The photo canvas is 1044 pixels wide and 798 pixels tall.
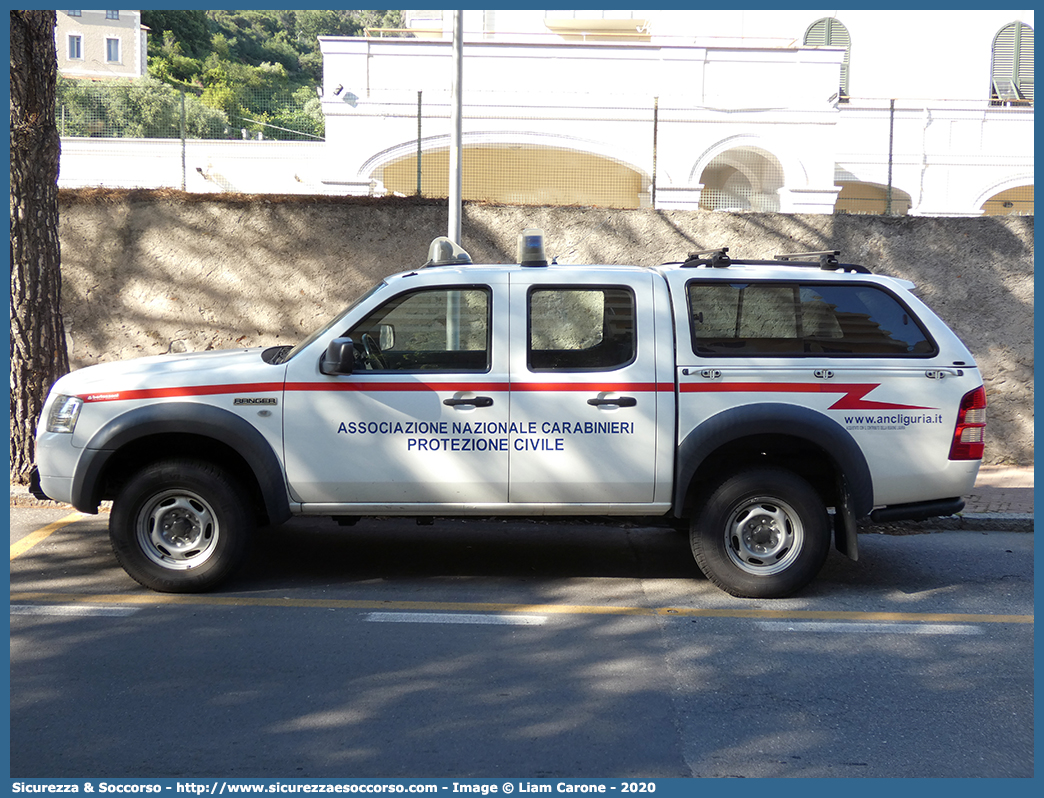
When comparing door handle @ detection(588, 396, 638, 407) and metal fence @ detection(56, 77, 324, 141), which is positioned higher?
metal fence @ detection(56, 77, 324, 141)

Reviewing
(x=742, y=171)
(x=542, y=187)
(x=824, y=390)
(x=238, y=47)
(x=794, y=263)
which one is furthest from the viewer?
(x=238, y=47)

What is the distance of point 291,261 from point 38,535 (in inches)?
168

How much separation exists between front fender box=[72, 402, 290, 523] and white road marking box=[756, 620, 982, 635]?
9.87ft

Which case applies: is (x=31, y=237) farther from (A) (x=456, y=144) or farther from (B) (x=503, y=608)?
(B) (x=503, y=608)

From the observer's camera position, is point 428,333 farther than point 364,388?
Yes

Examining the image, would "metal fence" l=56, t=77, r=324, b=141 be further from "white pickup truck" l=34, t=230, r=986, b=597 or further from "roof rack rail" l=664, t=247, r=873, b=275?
"roof rack rail" l=664, t=247, r=873, b=275

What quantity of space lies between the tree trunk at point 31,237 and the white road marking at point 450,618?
454 cm

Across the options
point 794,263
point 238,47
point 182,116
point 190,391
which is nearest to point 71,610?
point 190,391

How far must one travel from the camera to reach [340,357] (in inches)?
233

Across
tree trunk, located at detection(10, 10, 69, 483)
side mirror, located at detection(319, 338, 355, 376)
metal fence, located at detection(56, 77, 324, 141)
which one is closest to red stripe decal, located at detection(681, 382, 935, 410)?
side mirror, located at detection(319, 338, 355, 376)

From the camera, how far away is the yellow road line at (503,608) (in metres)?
5.94

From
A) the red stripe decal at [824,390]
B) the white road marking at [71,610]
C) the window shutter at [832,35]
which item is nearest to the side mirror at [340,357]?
the white road marking at [71,610]

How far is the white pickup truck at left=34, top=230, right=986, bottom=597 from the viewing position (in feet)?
19.8

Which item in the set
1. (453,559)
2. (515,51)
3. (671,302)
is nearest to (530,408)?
(671,302)
